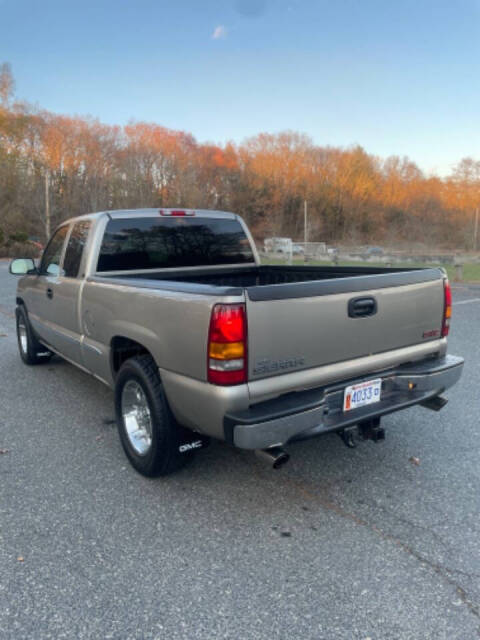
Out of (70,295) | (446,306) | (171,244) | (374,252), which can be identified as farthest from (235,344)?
(374,252)

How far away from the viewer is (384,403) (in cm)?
313

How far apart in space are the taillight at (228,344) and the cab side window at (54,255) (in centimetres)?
275

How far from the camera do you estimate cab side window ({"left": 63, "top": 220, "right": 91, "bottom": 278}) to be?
14.1 feet

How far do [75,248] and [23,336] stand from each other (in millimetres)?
2707

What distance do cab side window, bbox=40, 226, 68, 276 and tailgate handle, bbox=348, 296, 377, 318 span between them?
9.98ft

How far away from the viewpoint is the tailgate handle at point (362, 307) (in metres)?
2.94

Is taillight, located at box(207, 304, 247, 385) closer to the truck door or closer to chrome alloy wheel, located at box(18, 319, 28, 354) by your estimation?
the truck door

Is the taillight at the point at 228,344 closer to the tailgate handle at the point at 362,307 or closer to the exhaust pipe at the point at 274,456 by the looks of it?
the exhaust pipe at the point at 274,456

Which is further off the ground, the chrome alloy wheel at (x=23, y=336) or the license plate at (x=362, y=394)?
the license plate at (x=362, y=394)

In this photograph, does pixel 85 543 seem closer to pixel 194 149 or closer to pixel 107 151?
pixel 107 151

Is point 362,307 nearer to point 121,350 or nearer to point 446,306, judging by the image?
point 446,306

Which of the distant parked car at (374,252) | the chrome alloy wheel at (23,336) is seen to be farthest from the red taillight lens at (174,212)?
the distant parked car at (374,252)

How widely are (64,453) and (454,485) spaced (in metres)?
2.86

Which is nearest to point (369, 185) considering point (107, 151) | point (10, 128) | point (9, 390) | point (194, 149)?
point (194, 149)
